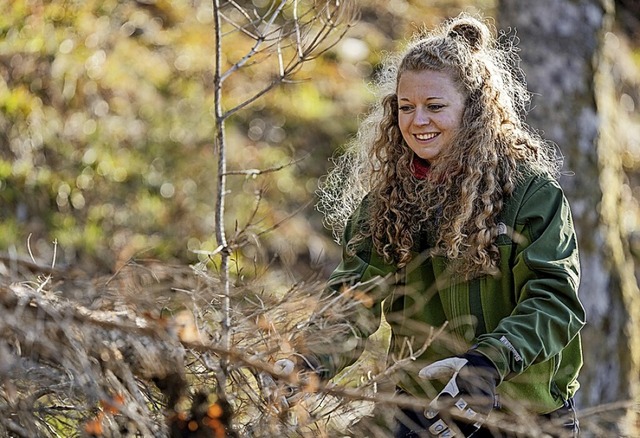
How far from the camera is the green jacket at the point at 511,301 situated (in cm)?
268

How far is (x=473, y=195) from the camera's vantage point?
296 centimetres

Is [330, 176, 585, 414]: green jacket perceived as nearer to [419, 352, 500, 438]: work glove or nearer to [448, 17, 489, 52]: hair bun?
[419, 352, 500, 438]: work glove

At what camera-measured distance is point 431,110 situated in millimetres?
3047

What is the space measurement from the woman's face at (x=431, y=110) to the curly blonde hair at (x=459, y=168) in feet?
0.07

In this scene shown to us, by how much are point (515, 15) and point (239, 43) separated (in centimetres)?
302

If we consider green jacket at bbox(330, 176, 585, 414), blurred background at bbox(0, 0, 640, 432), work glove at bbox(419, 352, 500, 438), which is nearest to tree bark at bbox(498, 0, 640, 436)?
blurred background at bbox(0, 0, 640, 432)

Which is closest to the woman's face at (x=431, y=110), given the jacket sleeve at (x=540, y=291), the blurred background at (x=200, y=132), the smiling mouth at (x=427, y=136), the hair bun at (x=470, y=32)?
the smiling mouth at (x=427, y=136)

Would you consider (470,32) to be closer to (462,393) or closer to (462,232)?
(462,232)

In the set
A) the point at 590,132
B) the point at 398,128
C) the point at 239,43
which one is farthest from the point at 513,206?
the point at 239,43

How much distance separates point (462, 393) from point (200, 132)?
6298 millimetres

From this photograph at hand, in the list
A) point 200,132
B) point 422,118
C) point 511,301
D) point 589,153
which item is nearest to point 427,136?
point 422,118

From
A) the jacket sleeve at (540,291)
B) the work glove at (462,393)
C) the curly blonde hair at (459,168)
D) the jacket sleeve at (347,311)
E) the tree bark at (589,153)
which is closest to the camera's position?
the work glove at (462,393)

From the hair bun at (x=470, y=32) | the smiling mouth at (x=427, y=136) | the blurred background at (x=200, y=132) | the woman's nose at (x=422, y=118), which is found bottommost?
the blurred background at (x=200, y=132)

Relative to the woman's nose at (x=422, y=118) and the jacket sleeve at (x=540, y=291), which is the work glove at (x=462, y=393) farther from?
the woman's nose at (x=422, y=118)
